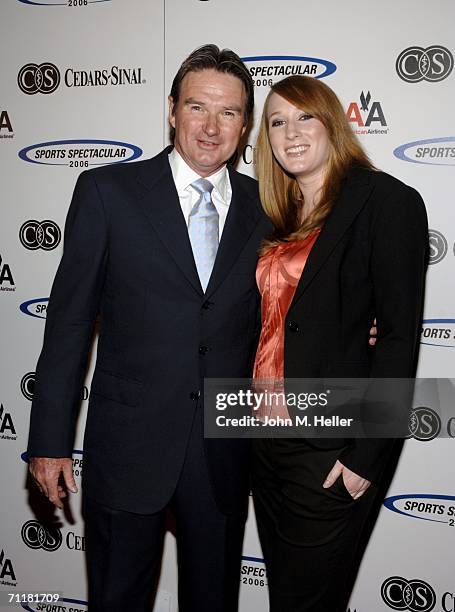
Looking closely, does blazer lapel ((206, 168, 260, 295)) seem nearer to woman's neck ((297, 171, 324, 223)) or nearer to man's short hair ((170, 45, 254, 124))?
Result: woman's neck ((297, 171, 324, 223))

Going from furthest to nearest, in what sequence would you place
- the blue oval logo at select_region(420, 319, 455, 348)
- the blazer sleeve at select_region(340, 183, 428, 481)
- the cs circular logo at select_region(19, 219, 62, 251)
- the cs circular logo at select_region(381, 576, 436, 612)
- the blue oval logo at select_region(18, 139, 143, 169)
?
the cs circular logo at select_region(19, 219, 62, 251), the blue oval logo at select_region(18, 139, 143, 169), the cs circular logo at select_region(381, 576, 436, 612), the blue oval logo at select_region(420, 319, 455, 348), the blazer sleeve at select_region(340, 183, 428, 481)

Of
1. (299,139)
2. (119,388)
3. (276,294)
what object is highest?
(299,139)

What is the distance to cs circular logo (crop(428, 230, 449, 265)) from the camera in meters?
2.52

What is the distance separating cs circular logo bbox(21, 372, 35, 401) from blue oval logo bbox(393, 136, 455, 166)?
6.26 feet

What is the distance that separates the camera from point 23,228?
2959 mm

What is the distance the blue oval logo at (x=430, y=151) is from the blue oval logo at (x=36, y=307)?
5.53 ft

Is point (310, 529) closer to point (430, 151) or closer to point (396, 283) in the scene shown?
point (396, 283)

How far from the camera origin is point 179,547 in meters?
2.08

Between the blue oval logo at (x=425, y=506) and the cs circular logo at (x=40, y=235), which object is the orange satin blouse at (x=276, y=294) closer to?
the blue oval logo at (x=425, y=506)

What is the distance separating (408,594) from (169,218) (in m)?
1.93

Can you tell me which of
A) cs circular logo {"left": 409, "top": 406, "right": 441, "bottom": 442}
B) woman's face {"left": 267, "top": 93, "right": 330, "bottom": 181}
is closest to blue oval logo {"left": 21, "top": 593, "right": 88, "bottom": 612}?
cs circular logo {"left": 409, "top": 406, "right": 441, "bottom": 442}

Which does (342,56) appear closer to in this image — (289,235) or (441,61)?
(441,61)

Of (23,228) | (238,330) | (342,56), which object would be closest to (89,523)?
(238,330)

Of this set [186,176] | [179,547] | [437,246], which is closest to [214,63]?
[186,176]
